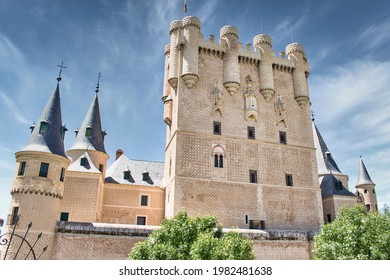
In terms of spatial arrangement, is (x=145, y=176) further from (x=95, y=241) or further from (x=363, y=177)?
(x=363, y=177)

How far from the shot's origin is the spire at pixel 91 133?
27.7 metres

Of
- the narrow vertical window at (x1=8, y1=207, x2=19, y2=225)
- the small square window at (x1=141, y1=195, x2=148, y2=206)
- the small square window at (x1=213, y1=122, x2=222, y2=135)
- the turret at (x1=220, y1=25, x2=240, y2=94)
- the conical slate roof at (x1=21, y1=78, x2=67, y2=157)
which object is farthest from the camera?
the small square window at (x1=141, y1=195, x2=148, y2=206)

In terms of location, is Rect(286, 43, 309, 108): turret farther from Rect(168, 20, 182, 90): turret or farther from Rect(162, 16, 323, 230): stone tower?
Rect(168, 20, 182, 90): turret

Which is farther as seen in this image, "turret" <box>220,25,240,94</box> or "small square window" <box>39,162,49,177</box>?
"turret" <box>220,25,240,94</box>

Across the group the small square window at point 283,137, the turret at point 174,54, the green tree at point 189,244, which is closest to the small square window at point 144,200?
the turret at point 174,54

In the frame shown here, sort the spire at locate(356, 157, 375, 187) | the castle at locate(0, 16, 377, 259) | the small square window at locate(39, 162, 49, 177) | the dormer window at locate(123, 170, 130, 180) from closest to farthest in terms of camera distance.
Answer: the small square window at locate(39, 162, 49, 177) → the castle at locate(0, 16, 377, 259) → the dormer window at locate(123, 170, 130, 180) → the spire at locate(356, 157, 375, 187)

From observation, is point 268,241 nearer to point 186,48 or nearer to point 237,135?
point 237,135

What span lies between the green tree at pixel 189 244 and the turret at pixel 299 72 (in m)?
17.2

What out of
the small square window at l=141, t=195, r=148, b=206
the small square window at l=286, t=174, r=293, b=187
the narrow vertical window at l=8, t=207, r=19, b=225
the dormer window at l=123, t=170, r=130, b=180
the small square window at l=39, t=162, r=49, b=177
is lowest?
the narrow vertical window at l=8, t=207, r=19, b=225

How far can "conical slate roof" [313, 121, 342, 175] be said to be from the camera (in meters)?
32.4

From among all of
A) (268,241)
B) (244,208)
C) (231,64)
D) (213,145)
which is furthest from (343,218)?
(231,64)

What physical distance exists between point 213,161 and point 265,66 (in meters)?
10.4

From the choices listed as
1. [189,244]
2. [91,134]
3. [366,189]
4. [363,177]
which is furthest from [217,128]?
[363,177]

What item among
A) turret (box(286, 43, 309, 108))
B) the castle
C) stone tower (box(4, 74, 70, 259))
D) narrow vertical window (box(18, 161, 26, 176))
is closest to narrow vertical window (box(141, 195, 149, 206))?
the castle
